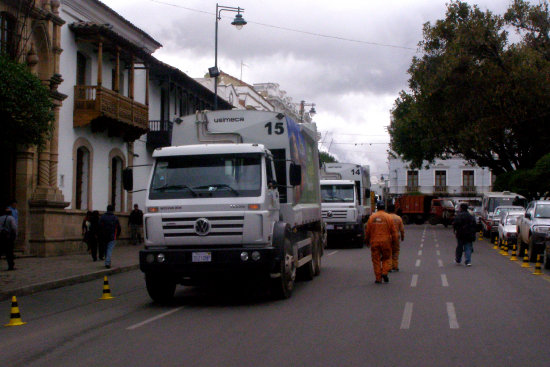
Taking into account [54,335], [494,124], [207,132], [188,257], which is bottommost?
[54,335]

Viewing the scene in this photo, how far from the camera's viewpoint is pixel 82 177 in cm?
2562

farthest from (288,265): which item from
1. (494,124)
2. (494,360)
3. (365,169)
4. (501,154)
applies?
(501,154)

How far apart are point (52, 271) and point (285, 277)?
25.9ft

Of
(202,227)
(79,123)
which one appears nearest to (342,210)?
(79,123)

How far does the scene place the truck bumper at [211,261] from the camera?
1087 centimetres

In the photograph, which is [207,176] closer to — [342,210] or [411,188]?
[342,210]

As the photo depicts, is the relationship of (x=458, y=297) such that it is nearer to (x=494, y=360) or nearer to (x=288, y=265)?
(x=288, y=265)

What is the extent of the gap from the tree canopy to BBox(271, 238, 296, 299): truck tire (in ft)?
76.4

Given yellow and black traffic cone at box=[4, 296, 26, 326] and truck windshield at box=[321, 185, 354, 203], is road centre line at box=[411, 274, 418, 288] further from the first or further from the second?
truck windshield at box=[321, 185, 354, 203]

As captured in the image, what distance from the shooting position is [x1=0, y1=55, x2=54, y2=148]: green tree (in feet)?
40.1

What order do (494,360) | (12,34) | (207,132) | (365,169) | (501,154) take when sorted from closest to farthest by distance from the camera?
(494,360) < (207,132) < (12,34) < (365,169) < (501,154)

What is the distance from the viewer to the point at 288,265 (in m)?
12.0

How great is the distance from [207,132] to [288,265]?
2.88m

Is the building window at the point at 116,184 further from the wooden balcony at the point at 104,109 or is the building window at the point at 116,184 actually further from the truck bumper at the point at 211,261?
the truck bumper at the point at 211,261
